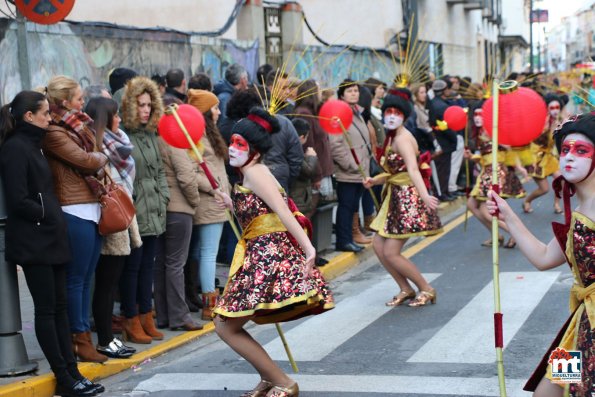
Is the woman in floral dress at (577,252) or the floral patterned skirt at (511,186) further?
the floral patterned skirt at (511,186)

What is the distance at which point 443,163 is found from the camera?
17.6 meters

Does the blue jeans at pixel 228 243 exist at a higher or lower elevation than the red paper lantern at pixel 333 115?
lower

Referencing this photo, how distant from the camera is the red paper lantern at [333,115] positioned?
10930mm

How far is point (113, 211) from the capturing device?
23.6 feet

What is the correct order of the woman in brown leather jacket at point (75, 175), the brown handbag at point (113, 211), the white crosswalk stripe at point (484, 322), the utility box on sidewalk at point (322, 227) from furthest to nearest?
1. the utility box on sidewalk at point (322, 227)
2. the white crosswalk stripe at point (484, 322)
3. the brown handbag at point (113, 211)
4. the woman in brown leather jacket at point (75, 175)

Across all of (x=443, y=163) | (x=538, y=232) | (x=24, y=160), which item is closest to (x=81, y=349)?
(x=24, y=160)

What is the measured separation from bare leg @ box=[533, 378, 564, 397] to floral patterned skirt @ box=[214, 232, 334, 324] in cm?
179

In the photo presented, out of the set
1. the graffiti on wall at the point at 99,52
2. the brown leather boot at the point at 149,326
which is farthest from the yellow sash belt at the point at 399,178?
the graffiti on wall at the point at 99,52

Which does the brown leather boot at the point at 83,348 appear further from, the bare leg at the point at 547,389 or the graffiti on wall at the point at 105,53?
the bare leg at the point at 547,389

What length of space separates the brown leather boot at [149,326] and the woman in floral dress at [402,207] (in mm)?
2298

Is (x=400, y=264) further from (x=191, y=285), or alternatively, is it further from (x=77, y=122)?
(x=77, y=122)

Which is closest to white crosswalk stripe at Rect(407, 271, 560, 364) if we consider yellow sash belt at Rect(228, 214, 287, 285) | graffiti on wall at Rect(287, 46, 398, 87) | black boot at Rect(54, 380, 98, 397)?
yellow sash belt at Rect(228, 214, 287, 285)

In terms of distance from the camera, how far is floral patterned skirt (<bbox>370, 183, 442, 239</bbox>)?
373 inches

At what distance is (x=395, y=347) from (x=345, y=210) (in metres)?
4.47
